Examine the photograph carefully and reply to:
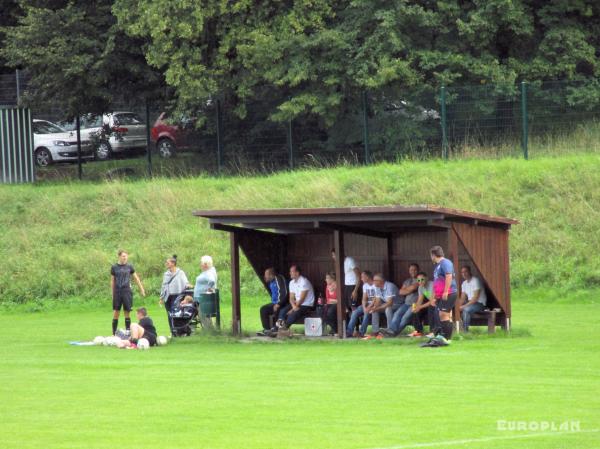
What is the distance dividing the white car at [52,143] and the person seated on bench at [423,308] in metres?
23.1

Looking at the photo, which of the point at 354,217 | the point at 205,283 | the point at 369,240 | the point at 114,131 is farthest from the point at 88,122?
the point at 354,217

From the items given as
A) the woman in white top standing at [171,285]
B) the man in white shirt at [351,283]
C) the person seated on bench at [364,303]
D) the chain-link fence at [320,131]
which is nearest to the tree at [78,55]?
the chain-link fence at [320,131]

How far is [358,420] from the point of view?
41.4ft

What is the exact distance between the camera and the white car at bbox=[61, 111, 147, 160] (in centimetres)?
4119

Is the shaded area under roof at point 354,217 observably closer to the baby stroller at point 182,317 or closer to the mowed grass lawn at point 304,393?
the baby stroller at point 182,317

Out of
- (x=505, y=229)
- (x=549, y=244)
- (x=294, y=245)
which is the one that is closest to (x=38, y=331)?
(x=294, y=245)

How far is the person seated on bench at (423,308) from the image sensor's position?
818 inches

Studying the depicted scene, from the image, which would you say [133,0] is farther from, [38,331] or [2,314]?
[38,331]

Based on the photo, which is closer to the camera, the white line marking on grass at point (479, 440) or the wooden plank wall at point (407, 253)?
the white line marking on grass at point (479, 440)

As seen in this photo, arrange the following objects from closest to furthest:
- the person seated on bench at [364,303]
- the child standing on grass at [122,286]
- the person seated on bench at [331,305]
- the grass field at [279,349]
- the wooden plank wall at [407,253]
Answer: the grass field at [279,349]
the wooden plank wall at [407,253]
the person seated on bench at [364,303]
the person seated on bench at [331,305]
the child standing on grass at [122,286]

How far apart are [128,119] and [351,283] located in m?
20.1

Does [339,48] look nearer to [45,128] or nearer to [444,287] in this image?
[45,128]

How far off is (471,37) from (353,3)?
354cm

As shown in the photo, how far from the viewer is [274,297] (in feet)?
77.4
